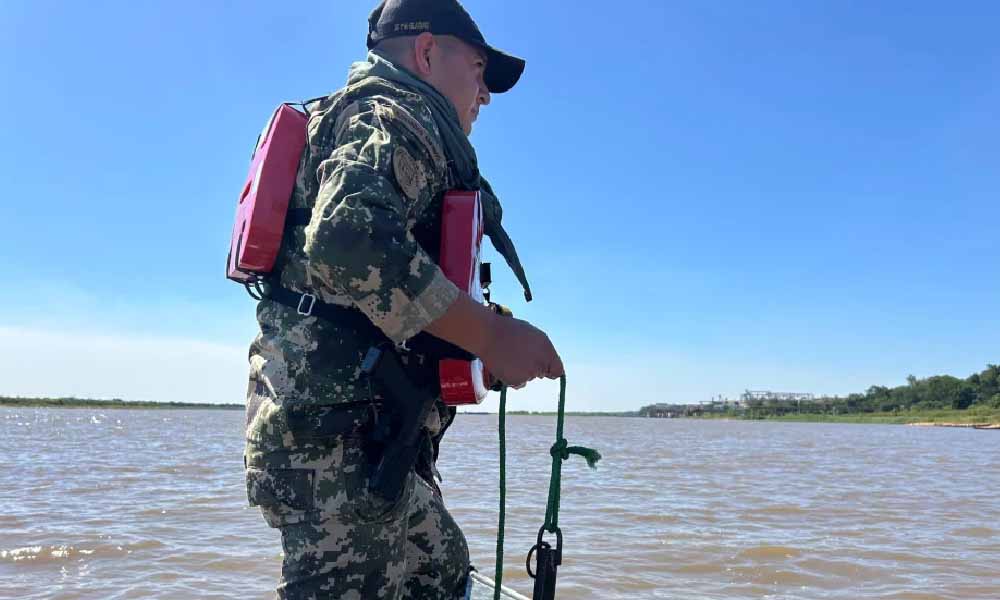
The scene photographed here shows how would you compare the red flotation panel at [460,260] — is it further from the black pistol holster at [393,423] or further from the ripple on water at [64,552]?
the ripple on water at [64,552]

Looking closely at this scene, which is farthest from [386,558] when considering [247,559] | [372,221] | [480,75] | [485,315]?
[247,559]

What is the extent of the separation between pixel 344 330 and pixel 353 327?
0.02 meters

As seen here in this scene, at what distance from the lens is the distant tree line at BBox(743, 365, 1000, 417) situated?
80.4 metres

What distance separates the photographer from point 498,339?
5.61 ft

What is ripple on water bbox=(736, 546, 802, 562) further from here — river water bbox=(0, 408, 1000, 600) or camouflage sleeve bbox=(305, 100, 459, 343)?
camouflage sleeve bbox=(305, 100, 459, 343)

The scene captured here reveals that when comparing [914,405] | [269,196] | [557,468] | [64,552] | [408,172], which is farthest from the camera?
[914,405]

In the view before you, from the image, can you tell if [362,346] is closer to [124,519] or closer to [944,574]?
[944,574]

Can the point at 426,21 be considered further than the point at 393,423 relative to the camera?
Yes

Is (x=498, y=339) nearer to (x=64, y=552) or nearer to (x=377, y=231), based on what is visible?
(x=377, y=231)

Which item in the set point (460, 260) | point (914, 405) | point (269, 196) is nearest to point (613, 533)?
point (460, 260)

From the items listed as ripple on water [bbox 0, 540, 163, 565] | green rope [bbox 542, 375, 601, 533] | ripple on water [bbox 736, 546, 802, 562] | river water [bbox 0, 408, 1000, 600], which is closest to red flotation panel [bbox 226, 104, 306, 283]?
green rope [bbox 542, 375, 601, 533]

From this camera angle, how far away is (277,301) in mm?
1870

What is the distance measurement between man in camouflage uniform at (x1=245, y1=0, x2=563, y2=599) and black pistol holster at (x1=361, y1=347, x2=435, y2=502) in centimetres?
3

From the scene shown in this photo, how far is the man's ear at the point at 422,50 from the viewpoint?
2.11m
